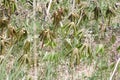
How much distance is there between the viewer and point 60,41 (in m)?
2.08

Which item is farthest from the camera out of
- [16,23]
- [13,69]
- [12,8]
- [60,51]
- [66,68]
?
[16,23]

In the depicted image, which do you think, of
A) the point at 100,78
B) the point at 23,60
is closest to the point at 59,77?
the point at 100,78

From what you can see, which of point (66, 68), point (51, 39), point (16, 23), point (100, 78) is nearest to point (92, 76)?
point (100, 78)

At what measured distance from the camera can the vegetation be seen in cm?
151

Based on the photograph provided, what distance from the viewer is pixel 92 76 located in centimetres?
229

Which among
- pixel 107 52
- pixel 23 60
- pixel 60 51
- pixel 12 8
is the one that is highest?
pixel 12 8

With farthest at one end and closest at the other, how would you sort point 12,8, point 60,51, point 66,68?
point 66,68 < point 60,51 < point 12,8

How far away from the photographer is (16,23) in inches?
103

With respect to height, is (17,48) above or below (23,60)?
→ below

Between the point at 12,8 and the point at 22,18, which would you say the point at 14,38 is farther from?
the point at 22,18

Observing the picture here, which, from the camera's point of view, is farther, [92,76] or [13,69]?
[92,76]

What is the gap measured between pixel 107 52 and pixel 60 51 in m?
0.62

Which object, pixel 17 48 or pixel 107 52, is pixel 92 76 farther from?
pixel 17 48

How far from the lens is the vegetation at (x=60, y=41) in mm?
1512
